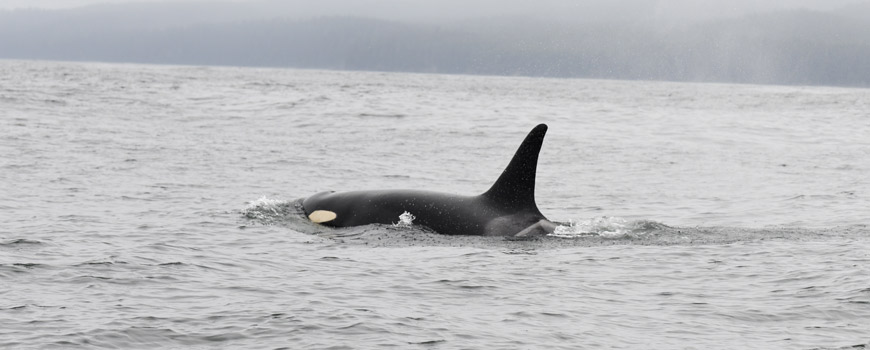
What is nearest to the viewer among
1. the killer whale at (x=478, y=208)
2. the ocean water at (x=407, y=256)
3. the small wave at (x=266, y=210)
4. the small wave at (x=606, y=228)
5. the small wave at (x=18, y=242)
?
the ocean water at (x=407, y=256)

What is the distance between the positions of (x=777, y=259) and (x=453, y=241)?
4.03 m

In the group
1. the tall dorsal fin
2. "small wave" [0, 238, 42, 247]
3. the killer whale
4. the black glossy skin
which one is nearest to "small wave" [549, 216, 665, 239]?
the killer whale

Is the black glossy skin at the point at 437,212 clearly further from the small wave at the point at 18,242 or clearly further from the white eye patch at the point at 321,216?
the small wave at the point at 18,242

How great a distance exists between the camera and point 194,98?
5594cm

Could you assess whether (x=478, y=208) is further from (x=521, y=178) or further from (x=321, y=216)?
(x=321, y=216)

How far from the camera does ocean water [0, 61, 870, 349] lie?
8.95 meters

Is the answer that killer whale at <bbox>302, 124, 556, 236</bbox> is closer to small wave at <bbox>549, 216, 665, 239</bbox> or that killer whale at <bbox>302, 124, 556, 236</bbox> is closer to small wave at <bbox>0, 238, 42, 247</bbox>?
small wave at <bbox>549, 216, 665, 239</bbox>

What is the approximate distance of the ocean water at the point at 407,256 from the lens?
8.95 meters

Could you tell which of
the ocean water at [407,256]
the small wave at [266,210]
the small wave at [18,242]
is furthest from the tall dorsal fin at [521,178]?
the small wave at [18,242]

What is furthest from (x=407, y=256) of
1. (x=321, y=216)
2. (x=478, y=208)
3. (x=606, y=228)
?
(x=606, y=228)

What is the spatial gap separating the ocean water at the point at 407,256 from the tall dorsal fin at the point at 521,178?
65cm

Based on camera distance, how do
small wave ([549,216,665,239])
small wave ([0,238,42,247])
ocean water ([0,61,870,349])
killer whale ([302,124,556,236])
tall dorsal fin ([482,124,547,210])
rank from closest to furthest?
ocean water ([0,61,870,349]) → small wave ([0,238,42,247]) → tall dorsal fin ([482,124,547,210]) → killer whale ([302,124,556,236]) → small wave ([549,216,665,239])

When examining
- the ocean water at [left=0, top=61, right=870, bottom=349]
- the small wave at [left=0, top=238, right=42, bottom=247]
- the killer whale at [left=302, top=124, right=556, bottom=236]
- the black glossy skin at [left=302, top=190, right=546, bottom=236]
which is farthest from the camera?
the black glossy skin at [left=302, top=190, right=546, bottom=236]

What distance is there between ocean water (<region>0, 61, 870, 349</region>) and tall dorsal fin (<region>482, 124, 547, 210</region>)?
646 mm
